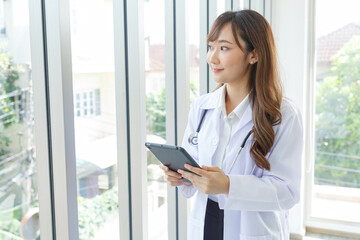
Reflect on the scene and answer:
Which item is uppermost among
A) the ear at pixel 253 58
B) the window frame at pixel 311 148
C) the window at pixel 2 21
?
the window at pixel 2 21

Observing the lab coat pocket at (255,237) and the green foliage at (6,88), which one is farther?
the lab coat pocket at (255,237)

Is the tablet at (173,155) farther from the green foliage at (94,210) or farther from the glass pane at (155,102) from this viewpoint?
the glass pane at (155,102)

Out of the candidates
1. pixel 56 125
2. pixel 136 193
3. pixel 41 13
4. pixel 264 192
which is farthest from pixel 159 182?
pixel 41 13

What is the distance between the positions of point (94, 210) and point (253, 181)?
1.91ft

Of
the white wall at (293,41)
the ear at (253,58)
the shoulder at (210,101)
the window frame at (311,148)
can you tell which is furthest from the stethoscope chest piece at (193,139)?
the window frame at (311,148)

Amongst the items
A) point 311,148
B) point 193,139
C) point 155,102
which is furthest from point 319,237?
point 193,139

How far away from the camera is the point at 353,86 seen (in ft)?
11.0

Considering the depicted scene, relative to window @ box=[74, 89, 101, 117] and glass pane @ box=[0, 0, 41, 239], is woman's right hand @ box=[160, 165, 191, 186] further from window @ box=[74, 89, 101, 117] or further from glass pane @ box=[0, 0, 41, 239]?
glass pane @ box=[0, 0, 41, 239]

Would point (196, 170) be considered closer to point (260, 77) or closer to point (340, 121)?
point (260, 77)

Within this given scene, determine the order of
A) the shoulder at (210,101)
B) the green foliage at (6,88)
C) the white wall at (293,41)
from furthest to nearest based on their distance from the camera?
1. the white wall at (293,41)
2. the shoulder at (210,101)
3. the green foliage at (6,88)

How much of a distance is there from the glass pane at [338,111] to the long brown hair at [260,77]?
232cm

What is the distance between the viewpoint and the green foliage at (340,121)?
3.36 meters

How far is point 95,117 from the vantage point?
4.42 ft

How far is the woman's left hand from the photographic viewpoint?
1140 mm
